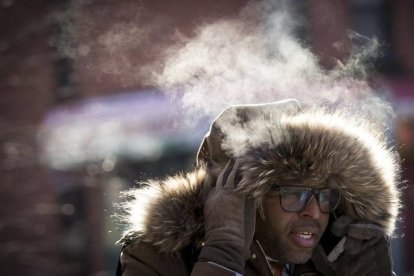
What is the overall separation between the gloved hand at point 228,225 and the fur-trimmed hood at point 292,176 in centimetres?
5

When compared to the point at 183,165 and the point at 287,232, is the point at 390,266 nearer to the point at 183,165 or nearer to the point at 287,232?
the point at 287,232

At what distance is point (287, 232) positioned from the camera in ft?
11.3

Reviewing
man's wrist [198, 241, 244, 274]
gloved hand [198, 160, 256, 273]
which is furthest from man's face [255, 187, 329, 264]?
man's wrist [198, 241, 244, 274]

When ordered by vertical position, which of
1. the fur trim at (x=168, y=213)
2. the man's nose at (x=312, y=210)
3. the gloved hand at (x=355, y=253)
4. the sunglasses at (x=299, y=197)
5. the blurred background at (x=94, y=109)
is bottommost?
the gloved hand at (x=355, y=253)

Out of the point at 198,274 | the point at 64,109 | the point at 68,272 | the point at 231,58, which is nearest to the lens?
the point at 198,274

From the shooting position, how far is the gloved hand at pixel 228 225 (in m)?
3.22

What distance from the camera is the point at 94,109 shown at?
32.4ft

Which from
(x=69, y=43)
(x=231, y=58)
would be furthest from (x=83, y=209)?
(x=231, y=58)

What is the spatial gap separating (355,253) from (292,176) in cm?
47

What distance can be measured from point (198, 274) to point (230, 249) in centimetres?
15

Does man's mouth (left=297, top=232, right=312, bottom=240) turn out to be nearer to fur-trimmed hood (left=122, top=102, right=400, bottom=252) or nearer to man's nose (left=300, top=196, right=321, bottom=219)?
man's nose (left=300, top=196, right=321, bottom=219)

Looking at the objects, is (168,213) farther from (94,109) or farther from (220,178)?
(94,109)

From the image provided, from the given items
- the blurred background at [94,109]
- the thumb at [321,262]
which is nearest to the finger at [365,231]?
the thumb at [321,262]

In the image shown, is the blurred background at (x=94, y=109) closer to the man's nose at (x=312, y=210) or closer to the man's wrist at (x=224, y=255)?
the man's nose at (x=312, y=210)
